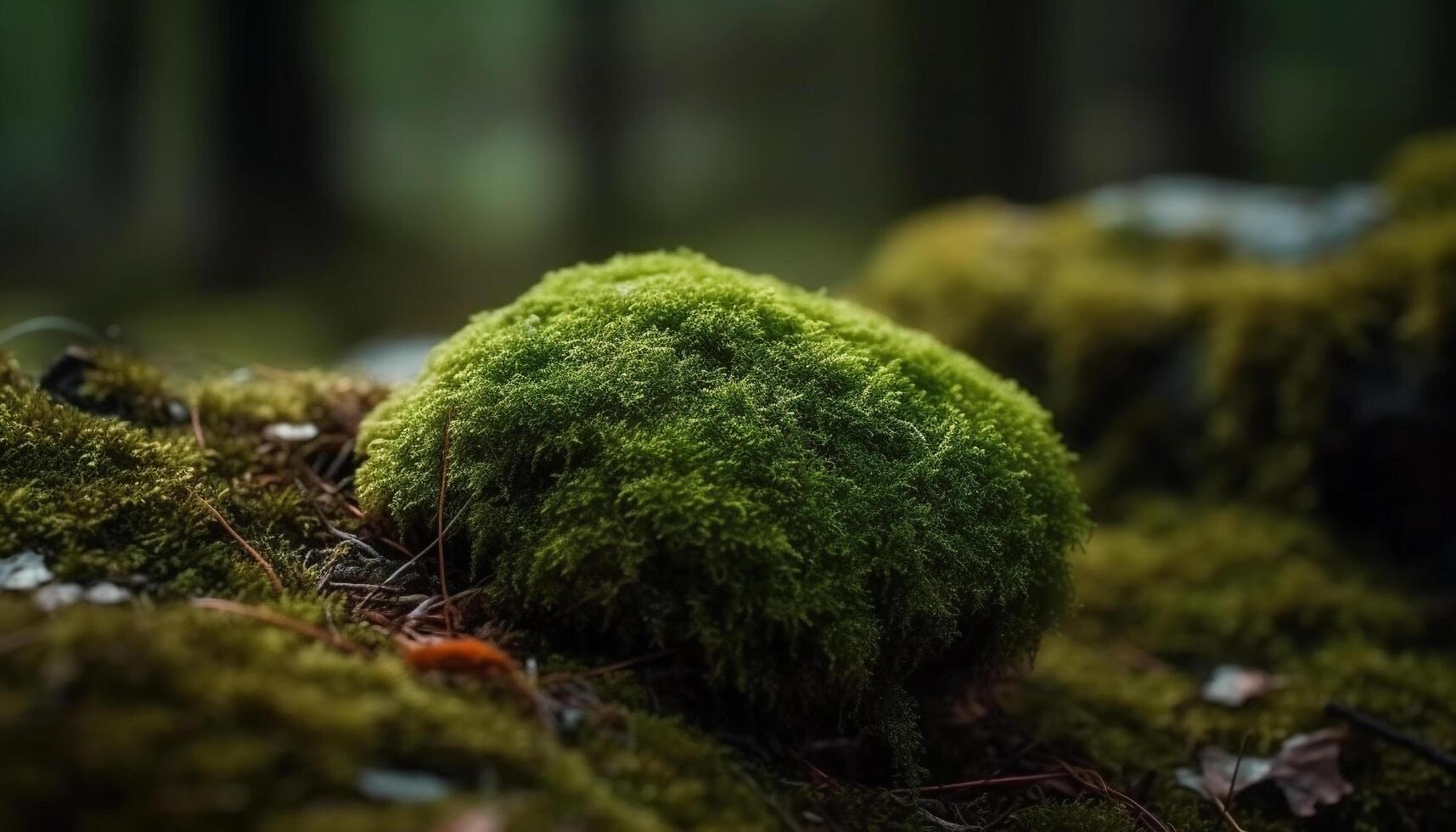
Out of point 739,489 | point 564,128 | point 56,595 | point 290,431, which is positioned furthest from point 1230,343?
point 564,128

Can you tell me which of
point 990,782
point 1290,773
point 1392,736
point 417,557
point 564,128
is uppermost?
point 564,128

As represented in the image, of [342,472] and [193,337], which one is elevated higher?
[342,472]

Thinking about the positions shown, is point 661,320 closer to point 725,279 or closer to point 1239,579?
point 725,279

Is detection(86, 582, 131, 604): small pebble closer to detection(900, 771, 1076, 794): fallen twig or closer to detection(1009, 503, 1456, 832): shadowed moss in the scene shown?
detection(900, 771, 1076, 794): fallen twig

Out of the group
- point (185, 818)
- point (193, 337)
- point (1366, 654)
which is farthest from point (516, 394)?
point (193, 337)

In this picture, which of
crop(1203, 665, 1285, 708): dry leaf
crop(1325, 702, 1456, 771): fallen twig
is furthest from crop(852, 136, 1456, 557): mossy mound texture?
crop(1325, 702, 1456, 771): fallen twig

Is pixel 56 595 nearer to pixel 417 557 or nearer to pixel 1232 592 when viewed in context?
pixel 417 557

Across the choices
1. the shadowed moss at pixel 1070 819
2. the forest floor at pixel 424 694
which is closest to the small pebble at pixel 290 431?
the forest floor at pixel 424 694
